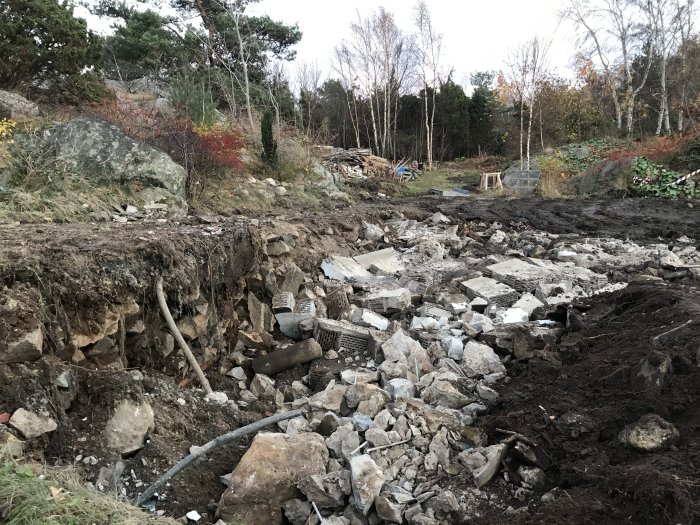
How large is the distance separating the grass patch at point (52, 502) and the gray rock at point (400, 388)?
5.87 feet

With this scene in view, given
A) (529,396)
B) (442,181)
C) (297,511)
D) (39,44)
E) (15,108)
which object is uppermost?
(39,44)

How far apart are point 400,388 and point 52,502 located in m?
2.32

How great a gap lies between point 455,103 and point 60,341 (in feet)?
95.5

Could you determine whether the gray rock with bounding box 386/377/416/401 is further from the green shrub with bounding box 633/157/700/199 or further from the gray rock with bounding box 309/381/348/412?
the green shrub with bounding box 633/157/700/199

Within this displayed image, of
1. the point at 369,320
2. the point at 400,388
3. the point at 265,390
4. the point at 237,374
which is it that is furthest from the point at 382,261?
the point at 400,388

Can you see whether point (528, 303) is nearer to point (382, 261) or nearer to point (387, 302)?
point (387, 302)

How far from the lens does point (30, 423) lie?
103 inches

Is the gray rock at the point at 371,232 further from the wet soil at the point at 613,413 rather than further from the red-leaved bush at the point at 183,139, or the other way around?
the wet soil at the point at 613,413

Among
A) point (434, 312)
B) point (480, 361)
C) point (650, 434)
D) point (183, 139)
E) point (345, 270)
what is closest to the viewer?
point (650, 434)

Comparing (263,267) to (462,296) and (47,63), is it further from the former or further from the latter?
(47,63)

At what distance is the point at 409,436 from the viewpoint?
315cm

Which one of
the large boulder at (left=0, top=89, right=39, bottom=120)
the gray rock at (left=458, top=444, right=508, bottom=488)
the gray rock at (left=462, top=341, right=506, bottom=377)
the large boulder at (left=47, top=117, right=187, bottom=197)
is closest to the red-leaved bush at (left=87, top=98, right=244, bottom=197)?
the large boulder at (left=47, top=117, right=187, bottom=197)

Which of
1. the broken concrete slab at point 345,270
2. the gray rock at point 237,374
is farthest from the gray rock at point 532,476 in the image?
the broken concrete slab at point 345,270

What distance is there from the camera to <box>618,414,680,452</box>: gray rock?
2.45 m
